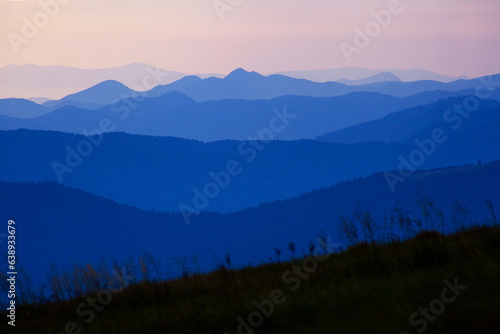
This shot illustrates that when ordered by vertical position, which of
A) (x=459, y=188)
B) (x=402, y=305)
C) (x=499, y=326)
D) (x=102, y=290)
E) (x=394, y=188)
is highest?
(x=394, y=188)

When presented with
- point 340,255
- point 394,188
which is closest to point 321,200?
point 394,188

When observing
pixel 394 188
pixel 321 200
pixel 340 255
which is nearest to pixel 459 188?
pixel 394 188

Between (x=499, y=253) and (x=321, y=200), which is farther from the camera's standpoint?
(x=321, y=200)

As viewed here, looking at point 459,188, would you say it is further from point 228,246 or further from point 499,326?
point 499,326

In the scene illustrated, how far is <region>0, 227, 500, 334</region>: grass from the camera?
5.89m

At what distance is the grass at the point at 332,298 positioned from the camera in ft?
19.3

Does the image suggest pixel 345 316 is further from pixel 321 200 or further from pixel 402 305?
pixel 321 200

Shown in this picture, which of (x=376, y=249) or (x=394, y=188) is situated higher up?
(x=394, y=188)

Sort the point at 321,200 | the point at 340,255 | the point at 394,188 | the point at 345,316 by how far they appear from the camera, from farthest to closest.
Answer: the point at 321,200, the point at 394,188, the point at 340,255, the point at 345,316

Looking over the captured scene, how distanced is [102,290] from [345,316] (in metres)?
5.24

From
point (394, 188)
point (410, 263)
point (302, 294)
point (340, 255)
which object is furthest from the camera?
point (394, 188)

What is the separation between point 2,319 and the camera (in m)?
9.90

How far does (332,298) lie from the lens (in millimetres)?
6977

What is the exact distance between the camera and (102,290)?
32.6ft
